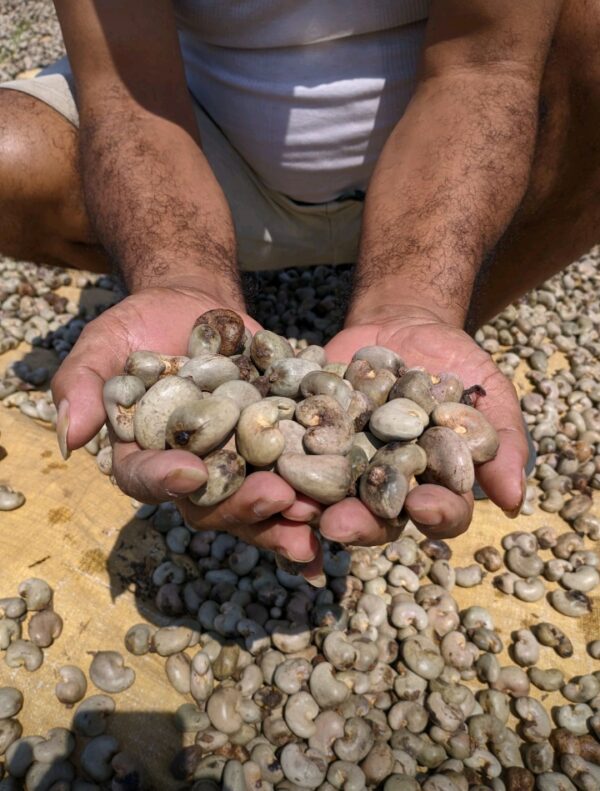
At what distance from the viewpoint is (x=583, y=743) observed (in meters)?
2.07

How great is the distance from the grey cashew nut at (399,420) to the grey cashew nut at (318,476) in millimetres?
152

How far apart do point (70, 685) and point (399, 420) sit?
1370 millimetres

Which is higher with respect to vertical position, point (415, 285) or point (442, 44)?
point (442, 44)

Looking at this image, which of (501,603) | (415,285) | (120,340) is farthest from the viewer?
(501,603)

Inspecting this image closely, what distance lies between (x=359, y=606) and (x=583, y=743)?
2.66 ft

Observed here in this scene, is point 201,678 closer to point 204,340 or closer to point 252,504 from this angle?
point 252,504

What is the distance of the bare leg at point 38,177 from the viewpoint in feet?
9.99

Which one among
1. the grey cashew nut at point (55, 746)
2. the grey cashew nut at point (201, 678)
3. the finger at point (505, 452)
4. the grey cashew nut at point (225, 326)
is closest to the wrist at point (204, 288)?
the grey cashew nut at point (225, 326)

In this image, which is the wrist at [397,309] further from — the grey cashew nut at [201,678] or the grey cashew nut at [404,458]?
the grey cashew nut at [201,678]

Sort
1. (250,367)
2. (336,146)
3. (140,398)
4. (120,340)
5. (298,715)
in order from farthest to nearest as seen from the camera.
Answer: (336,146), (298,715), (250,367), (120,340), (140,398)

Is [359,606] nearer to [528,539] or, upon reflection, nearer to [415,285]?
[528,539]

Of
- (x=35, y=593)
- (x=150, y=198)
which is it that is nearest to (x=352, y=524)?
(x=35, y=593)

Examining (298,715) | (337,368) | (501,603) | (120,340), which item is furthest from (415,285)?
(298,715)

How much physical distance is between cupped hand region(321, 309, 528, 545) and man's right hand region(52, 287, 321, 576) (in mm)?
94
